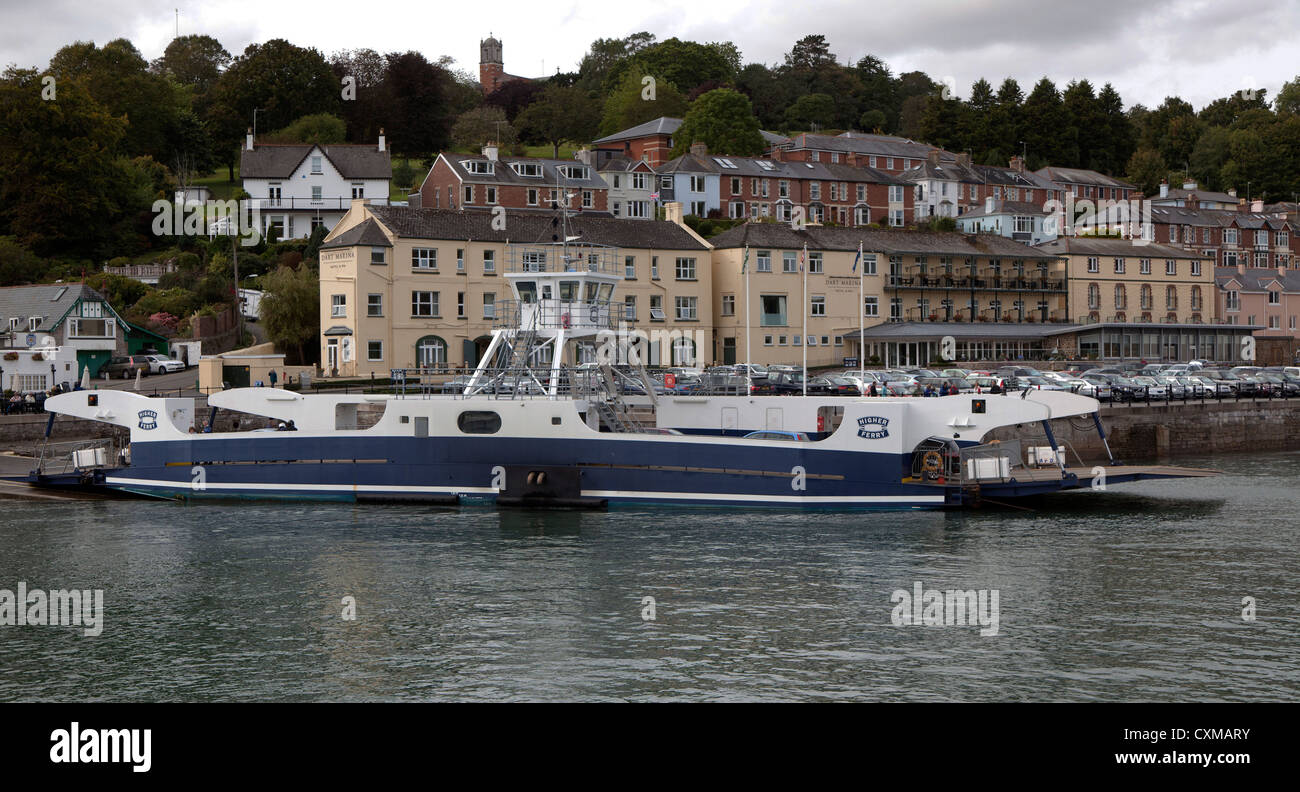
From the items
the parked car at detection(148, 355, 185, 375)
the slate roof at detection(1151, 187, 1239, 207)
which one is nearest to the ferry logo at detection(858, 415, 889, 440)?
the parked car at detection(148, 355, 185, 375)

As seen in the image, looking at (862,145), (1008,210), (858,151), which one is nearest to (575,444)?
(1008,210)

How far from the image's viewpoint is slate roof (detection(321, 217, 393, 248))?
2443 inches

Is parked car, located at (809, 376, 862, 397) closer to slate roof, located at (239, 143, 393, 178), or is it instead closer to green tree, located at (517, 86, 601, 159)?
slate roof, located at (239, 143, 393, 178)

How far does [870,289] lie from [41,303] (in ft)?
155

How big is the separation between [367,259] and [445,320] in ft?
16.5

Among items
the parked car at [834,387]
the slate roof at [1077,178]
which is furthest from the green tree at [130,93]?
the slate roof at [1077,178]

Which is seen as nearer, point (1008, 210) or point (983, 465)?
point (983, 465)

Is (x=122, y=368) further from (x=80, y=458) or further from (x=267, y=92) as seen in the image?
(x=267, y=92)

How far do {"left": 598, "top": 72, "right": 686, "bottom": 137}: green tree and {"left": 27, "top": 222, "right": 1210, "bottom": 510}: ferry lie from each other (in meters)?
91.5

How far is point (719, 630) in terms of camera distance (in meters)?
21.3

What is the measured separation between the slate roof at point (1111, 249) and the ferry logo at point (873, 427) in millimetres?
57544

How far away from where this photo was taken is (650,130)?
383 feet
